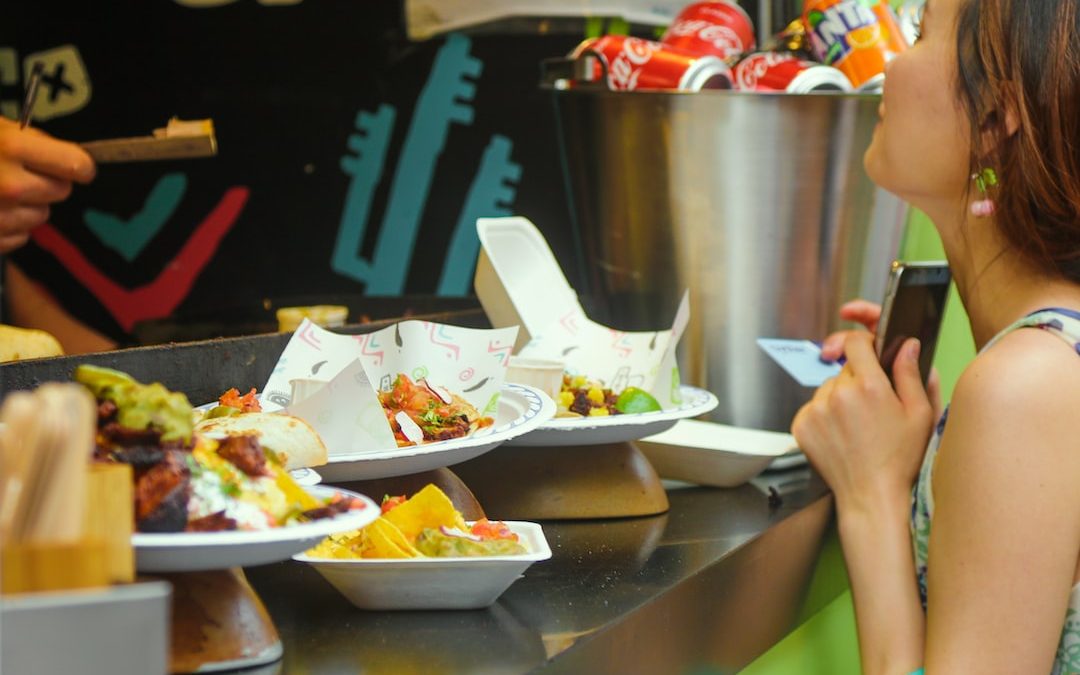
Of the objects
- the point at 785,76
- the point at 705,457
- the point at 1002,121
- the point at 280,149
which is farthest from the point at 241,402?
the point at 280,149

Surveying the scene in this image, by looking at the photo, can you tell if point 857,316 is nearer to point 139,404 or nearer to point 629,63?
point 629,63

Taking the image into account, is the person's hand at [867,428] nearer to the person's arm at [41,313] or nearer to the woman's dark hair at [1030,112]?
the woman's dark hair at [1030,112]

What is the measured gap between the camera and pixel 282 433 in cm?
86

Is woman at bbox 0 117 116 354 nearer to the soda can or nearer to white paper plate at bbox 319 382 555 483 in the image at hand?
white paper plate at bbox 319 382 555 483

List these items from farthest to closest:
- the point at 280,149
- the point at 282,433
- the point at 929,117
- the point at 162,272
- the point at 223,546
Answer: the point at 162,272
the point at 280,149
the point at 929,117
the point at 282,433
the point at 223,546

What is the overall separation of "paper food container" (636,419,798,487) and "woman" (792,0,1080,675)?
0.31ft

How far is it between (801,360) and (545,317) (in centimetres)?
38

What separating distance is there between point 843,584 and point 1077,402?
524 millimetres

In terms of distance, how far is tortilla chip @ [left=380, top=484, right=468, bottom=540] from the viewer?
0.92 metres

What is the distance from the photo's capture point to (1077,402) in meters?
1.10

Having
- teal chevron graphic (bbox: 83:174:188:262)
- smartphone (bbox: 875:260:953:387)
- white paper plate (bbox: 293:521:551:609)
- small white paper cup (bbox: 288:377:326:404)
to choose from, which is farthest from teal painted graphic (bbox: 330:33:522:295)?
A: white paper plate (bbox: 293:521:551:609)

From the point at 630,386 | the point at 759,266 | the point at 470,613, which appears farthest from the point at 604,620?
the point at 759,266

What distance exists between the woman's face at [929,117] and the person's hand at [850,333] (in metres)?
0.29

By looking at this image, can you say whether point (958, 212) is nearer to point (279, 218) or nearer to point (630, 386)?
point (630, 386)
